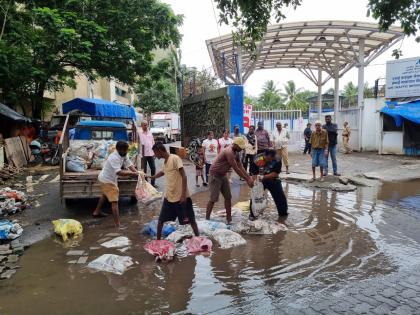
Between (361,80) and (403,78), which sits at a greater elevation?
(361,80)

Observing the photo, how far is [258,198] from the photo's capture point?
675cm

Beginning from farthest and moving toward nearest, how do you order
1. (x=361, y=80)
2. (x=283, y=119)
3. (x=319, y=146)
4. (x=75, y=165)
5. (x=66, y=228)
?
(x=283, y=119) → (x=361, y=80) → (x=319, y=146) → (x=75, y=165) → (x=66, y=228)

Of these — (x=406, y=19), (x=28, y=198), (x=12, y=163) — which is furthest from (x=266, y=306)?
(x=12, y=163)

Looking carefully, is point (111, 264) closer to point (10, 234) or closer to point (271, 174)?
point (10, 234)

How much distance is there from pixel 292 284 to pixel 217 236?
170 centimetres

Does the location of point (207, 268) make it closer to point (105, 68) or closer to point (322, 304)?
point (322, 304)

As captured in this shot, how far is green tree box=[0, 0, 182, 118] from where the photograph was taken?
1373cm

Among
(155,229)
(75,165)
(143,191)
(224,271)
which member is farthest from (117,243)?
(75,165)

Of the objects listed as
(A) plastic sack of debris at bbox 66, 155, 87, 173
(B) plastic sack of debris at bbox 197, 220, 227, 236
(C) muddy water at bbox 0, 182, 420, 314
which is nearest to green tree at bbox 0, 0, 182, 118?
(A) plastic sack of debris at bbox 66, 155, 87, 173

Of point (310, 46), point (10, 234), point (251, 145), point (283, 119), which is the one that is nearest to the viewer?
point (10, 234)

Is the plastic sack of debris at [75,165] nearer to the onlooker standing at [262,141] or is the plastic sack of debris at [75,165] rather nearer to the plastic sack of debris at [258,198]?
the plastic sack of debris at [258,198]

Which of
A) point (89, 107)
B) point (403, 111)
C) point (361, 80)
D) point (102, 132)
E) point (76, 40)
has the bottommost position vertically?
point (102, 132)

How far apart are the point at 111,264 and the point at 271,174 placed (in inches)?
130

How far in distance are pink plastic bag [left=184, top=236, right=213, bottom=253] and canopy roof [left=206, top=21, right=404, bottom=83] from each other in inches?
422
